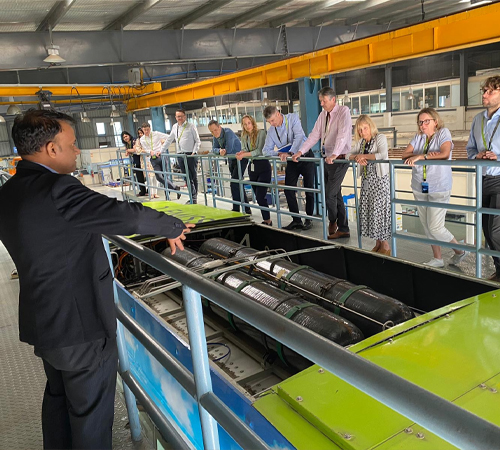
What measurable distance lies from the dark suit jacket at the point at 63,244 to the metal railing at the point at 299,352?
Answer: 0.16 m

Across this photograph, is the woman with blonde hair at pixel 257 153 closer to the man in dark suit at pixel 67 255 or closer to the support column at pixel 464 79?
the man in dark suit at pixel 67 255

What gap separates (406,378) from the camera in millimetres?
1493

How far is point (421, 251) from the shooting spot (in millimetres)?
5418

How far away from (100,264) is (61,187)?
1.25 feet

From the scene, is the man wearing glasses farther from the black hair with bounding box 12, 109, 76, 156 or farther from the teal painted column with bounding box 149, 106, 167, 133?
the teal painted column with bounding box 149, 106, 167, 133

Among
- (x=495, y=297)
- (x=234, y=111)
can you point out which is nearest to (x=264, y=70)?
(x=495, y=297)

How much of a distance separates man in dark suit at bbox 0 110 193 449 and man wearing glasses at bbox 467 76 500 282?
11.1 ft

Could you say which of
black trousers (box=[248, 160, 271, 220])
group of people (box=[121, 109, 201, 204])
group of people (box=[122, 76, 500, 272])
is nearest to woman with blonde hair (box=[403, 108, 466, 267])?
group of people (box=[122, 76, 500, 272])

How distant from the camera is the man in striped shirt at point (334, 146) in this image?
5.66 meters

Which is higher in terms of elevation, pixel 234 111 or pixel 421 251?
pixel 234 111

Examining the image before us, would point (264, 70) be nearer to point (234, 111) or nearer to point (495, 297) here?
point (495, 297)

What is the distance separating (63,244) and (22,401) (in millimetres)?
1921

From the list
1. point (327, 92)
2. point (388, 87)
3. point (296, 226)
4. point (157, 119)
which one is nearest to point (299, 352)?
point (327, 92)

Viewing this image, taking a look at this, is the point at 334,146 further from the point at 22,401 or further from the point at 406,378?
the point at 406,378
